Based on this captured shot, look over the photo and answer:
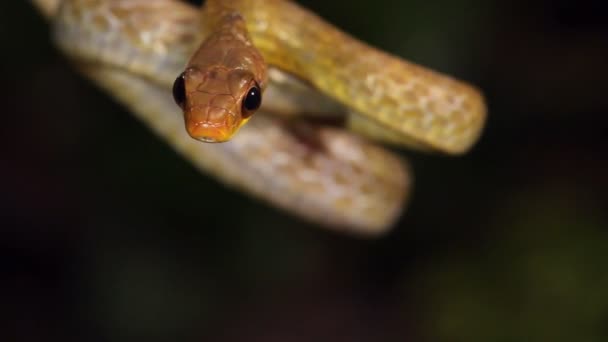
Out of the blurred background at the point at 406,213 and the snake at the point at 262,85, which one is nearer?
the snake at the point at 262,85

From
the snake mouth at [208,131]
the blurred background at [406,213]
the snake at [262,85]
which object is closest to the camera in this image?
the snake mouth at [208,131]

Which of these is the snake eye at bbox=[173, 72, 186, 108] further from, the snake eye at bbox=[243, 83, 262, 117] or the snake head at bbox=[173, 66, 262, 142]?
the snake eye at bbox=[243, 83, 262, 117]

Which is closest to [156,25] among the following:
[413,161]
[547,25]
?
[413,161]

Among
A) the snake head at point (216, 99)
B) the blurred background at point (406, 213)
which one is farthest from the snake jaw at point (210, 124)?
the blurred background at point (406, 213)

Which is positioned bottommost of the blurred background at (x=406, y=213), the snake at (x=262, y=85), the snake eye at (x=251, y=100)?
the blurred background at (x=406, y=213)

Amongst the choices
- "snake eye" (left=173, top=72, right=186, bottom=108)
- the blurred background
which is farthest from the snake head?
the blurred background

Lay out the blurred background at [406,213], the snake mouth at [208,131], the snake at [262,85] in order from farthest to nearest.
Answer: the blurred background at [406,213] → the snake at [262,85] → the snake mouth at [208,131]

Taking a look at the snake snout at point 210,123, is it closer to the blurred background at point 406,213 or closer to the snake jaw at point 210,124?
the snake jaw at point 210,124

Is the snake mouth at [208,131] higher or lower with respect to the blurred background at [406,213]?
higher

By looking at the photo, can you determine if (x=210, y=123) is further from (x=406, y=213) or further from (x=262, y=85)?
(x=406, y=213)
